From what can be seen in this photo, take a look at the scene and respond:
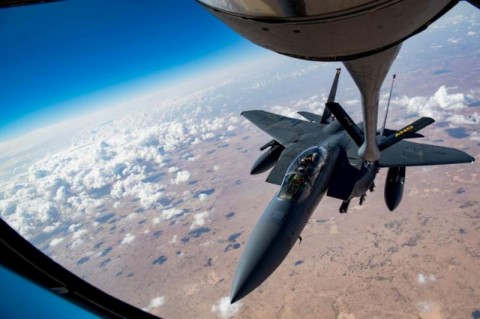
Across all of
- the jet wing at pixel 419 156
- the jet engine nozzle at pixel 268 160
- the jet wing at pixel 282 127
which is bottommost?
the jet wing at pixel 419 156

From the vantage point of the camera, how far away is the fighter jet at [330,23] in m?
0.94

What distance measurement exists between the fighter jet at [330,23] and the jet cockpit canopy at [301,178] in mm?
6148

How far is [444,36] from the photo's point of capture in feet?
641

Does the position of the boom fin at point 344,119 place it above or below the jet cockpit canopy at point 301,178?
above

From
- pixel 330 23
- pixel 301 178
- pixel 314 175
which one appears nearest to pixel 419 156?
pixel 314 175

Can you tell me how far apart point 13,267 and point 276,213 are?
5814mm

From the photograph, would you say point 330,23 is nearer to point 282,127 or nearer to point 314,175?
point 314,175

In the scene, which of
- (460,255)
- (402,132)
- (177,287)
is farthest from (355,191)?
(177,287)

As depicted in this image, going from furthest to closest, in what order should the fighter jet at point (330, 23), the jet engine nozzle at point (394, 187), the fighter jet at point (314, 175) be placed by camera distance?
the jet engine nozzle at point (394, 187), the fighter jet at point (314, 175), the fighter jet at point (330, 23)

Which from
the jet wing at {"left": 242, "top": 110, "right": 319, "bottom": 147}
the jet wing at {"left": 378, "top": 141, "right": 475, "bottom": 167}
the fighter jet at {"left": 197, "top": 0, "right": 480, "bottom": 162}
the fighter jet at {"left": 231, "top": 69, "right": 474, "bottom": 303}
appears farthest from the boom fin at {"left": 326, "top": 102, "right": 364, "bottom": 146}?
the jet wing at {"left": 242, "top": 110, "right": 319, "bottom": 147}

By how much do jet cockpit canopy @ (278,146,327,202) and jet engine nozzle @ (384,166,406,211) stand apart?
411 cm

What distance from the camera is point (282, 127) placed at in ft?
41.4

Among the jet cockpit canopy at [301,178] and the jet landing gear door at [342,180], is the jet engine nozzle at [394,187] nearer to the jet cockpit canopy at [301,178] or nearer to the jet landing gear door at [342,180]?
the jet landing gear door at [342,180]

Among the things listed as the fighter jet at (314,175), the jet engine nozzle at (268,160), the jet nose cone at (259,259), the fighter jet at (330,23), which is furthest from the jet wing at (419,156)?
the fighter jet at (330,23)
